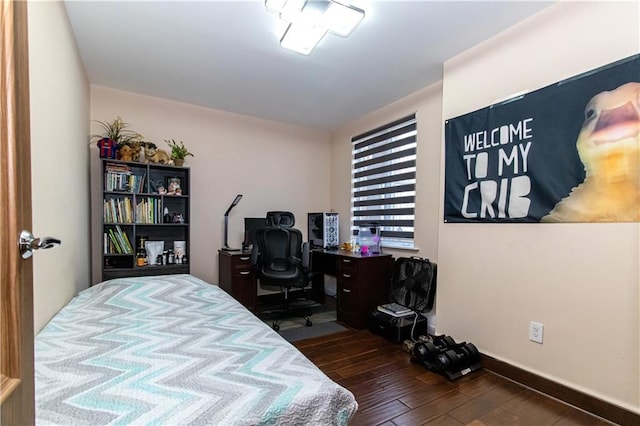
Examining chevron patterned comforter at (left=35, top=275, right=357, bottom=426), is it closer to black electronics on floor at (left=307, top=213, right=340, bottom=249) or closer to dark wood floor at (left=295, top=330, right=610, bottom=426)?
dark wood floor at (left=295, top=330, right=610, bottom=426)

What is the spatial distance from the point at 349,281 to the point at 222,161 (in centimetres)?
216

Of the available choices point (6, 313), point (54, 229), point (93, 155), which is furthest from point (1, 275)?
point (93, 155)

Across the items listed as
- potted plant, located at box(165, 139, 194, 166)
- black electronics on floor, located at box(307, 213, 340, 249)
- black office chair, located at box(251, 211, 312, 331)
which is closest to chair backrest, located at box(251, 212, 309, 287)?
black office chair, located at box(251, 211, 312, 331)

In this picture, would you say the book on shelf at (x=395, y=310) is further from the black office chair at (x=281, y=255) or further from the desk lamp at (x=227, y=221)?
the desk lamp at (x=227, y=221)

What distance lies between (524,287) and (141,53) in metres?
3.44

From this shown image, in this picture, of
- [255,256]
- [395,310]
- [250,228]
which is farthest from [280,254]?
[395,310]

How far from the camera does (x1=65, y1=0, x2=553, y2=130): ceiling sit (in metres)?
1.94

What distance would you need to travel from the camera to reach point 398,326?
2.67 meters

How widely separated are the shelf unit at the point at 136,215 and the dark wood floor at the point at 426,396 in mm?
1958

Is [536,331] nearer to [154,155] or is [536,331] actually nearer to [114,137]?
[154,155]

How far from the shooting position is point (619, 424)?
1.57 m

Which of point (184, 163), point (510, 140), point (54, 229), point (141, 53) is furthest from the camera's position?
point (184, 163)

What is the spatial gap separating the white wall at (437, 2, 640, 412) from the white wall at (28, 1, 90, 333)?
8.88ft

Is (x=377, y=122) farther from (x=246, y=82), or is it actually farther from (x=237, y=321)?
(x=237, y=321)
